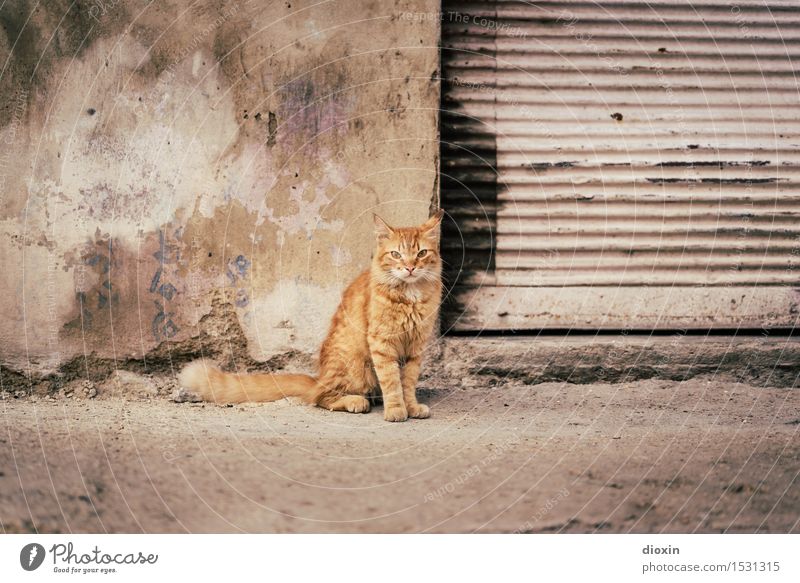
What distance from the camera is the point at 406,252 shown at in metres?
4.51

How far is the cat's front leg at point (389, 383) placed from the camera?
14.5 feet

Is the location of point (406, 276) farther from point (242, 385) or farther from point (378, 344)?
point (242, 385)

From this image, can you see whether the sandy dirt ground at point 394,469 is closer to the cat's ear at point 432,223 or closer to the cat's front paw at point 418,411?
the cat's front paw at point 418,411

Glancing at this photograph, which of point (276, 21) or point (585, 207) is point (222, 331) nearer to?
point (276, 21)

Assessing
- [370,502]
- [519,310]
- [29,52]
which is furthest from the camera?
[519,310]

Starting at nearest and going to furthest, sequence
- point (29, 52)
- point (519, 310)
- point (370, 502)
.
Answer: point (370, 502), point (29, 52), point (519, 310)

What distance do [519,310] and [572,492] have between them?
228 centimetres

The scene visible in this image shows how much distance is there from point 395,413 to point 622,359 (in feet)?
5.87

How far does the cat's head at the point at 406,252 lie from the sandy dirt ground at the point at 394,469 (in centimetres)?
81

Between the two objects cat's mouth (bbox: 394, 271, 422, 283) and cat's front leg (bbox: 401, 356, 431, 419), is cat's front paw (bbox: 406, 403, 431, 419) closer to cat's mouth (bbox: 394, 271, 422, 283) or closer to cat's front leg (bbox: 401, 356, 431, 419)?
cat's front leg (bbox: 401, 356, 431, 419)

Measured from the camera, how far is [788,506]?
127 inches

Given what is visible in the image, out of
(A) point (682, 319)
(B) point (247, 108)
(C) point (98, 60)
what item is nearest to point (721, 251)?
(A) point (682, 319)

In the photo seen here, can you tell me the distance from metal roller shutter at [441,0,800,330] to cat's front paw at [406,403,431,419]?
97 centimetres

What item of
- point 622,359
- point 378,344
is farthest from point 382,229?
point 622,359
